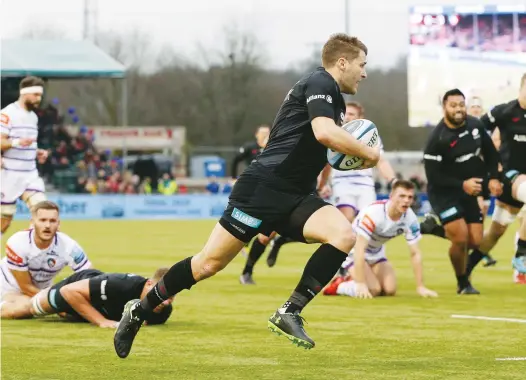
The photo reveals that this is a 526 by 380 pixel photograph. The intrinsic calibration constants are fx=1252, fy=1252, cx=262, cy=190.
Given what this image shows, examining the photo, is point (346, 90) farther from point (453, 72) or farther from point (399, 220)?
point (453, 72)

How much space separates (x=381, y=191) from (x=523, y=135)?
3016cm

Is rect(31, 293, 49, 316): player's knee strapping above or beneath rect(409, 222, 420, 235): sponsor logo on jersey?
beneath

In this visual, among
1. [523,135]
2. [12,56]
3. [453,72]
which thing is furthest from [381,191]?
[523,135]

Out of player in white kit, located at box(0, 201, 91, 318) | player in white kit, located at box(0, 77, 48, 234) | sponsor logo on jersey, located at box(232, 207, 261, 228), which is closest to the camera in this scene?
sponsor logo on jersey, located at box(232, 207, 261, 228)

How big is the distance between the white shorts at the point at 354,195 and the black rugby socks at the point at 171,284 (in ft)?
23.0

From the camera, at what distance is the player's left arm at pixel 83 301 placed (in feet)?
33.5

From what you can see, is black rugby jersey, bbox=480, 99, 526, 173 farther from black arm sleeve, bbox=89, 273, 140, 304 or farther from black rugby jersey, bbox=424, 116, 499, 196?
black arm sleeve, bbox=89, 273, 140, 304

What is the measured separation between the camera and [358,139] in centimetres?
800

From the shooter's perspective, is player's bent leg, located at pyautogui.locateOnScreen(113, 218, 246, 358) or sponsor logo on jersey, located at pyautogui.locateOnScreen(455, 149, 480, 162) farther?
sponsor logo on jersey, located at pyautogui.locateOnScreen(455, 149, 480, 162)

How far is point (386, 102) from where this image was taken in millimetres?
60625

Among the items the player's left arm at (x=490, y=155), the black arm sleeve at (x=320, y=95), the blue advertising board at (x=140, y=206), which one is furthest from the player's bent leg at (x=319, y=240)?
the blue advertising board at (x=140, y=206)

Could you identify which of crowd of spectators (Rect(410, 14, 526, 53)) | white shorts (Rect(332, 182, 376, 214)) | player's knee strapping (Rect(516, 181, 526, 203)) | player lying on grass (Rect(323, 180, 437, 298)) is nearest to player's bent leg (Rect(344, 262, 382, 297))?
player lying on grass (Rect(323, 180, 437, 298))

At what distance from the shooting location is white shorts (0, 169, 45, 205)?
51.0 ft

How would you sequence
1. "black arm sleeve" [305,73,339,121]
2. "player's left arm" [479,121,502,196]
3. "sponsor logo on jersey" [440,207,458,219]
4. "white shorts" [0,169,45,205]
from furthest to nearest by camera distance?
"white shorts" [0,169,45,205] → "sponsor logo on jersey" [440,207,458,219] → "player's left arm" [479,121,502,196] → "black arm sleeve" [305,73,339,121]
